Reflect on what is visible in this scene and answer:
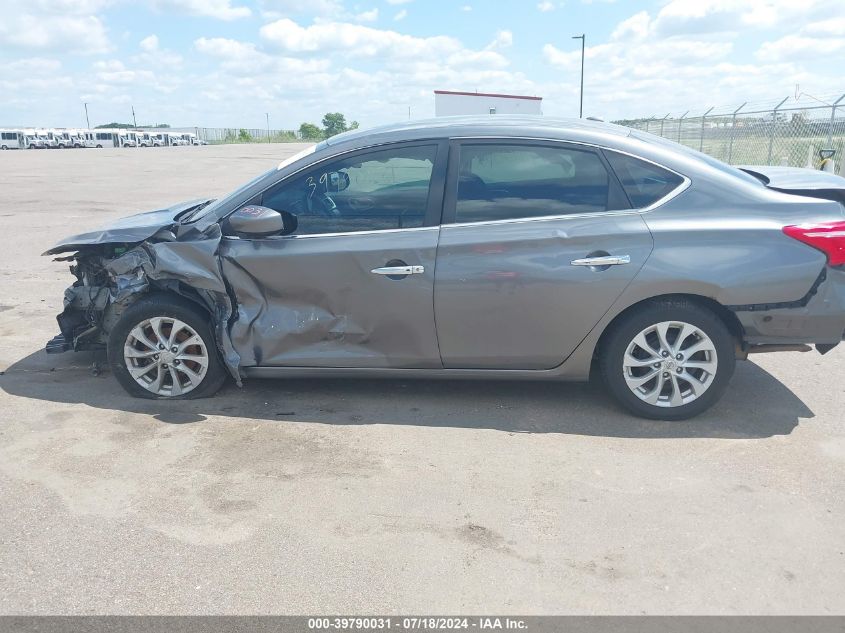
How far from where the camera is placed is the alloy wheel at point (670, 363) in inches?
167

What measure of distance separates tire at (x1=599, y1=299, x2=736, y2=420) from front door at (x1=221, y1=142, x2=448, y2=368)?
1.11 m

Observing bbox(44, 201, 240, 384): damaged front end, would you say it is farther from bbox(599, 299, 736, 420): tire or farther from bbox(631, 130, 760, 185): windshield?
bbox(631, 130, 760, 185): windshield

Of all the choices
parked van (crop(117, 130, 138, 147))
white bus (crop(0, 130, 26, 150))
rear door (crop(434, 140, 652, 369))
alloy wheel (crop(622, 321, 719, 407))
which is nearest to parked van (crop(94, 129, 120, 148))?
parked van (crop(117, 130, 138, 147))

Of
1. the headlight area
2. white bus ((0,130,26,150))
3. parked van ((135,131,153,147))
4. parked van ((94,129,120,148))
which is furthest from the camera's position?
parked van ((135,131,153,147))

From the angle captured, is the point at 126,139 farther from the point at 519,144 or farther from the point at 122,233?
the point at 519,144

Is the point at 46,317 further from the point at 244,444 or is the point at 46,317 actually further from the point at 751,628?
the point at 751,628

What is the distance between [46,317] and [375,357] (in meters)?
4.01

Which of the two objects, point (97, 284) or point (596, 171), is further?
point (97, 284)

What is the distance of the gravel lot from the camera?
286 centimetres

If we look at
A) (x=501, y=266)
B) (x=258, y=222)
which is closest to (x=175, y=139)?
(x=258, y=222)

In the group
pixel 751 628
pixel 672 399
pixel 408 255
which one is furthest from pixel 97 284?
pixel 751 628

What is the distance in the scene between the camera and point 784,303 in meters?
4.15

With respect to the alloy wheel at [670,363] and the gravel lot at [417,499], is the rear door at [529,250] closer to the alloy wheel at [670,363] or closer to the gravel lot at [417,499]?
the alloy wheel at [670,363]

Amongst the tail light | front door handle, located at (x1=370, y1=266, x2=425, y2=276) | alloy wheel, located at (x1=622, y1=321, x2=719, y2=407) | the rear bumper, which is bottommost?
alloy wheel, located at (x1=622, y1=321, x2=719, y2=407)
